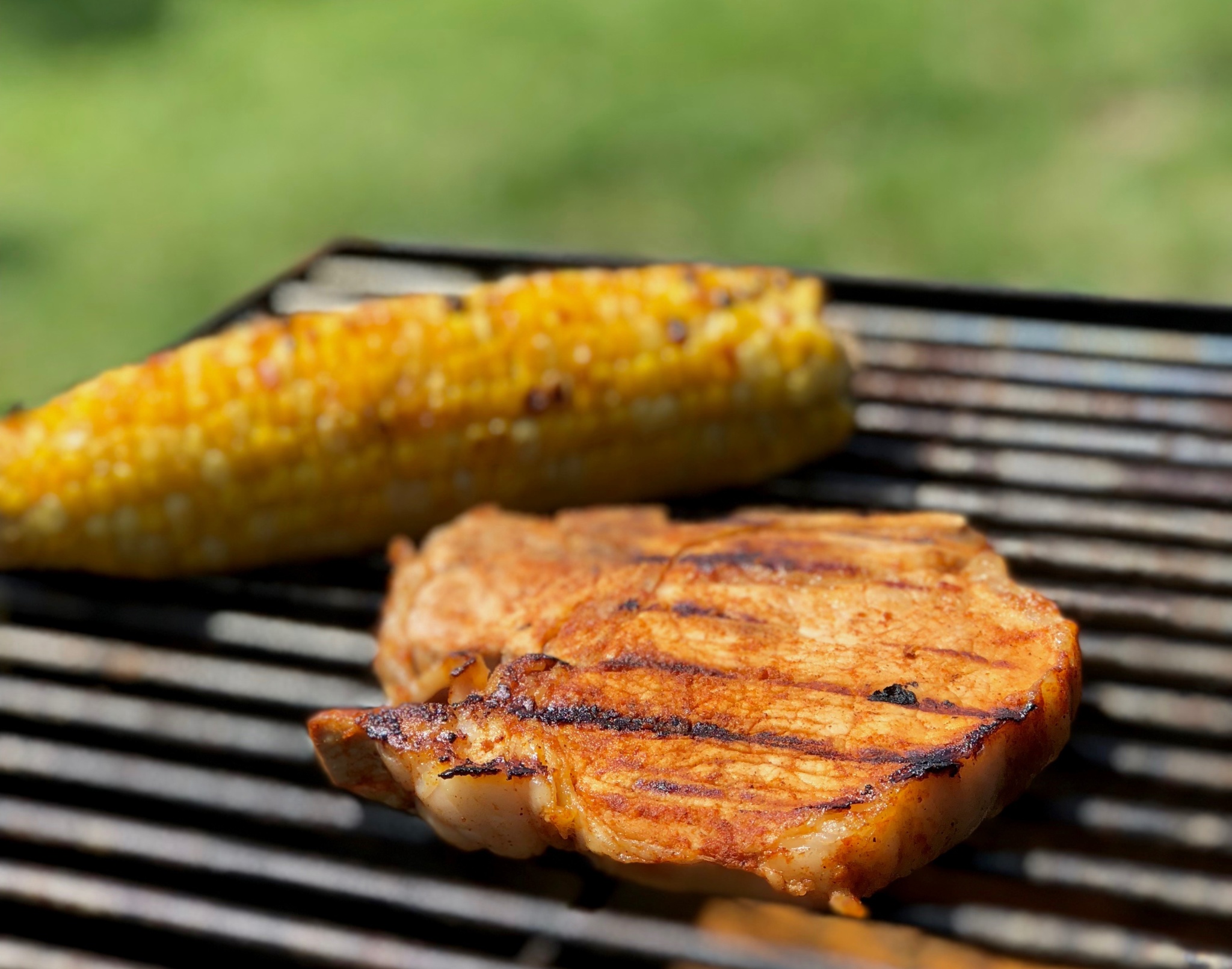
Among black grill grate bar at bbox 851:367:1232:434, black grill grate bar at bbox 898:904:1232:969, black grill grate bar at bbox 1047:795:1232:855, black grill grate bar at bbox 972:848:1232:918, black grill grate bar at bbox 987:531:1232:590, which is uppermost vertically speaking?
black grill grate bar at bbox 851:367:1232:434

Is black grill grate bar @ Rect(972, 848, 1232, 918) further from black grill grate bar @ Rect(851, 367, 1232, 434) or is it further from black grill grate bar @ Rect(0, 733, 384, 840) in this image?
black grill grate bar @ Rect(851, 367, 1232, 434)

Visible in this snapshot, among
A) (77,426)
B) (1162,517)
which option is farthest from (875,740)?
(77,426)

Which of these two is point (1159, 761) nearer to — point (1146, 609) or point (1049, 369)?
point (1146, 609)

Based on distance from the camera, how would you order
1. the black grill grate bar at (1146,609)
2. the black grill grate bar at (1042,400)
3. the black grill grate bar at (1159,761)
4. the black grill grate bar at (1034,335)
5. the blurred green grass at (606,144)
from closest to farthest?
1. the black grill grate bar at (1159,761)
2. the black grill grate bar at (1146,609)
3. the black grill grate bar at (1042,400)
4. the black grill grate bar at (1034,335)
5. the blurred green grass at (606,144)

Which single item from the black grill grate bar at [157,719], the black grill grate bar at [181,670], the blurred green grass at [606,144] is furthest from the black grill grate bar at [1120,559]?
the blurred green grass at [606,144]

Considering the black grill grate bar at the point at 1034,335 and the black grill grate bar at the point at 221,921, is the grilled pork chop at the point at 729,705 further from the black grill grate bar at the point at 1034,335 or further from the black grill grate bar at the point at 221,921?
the black grill grate bar at the point at 1034,335

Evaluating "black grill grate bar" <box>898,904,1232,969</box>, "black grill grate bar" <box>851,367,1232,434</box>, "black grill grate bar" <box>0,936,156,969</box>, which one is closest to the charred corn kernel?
"black grill grate bar" <box>851,367,1232,434</box>
